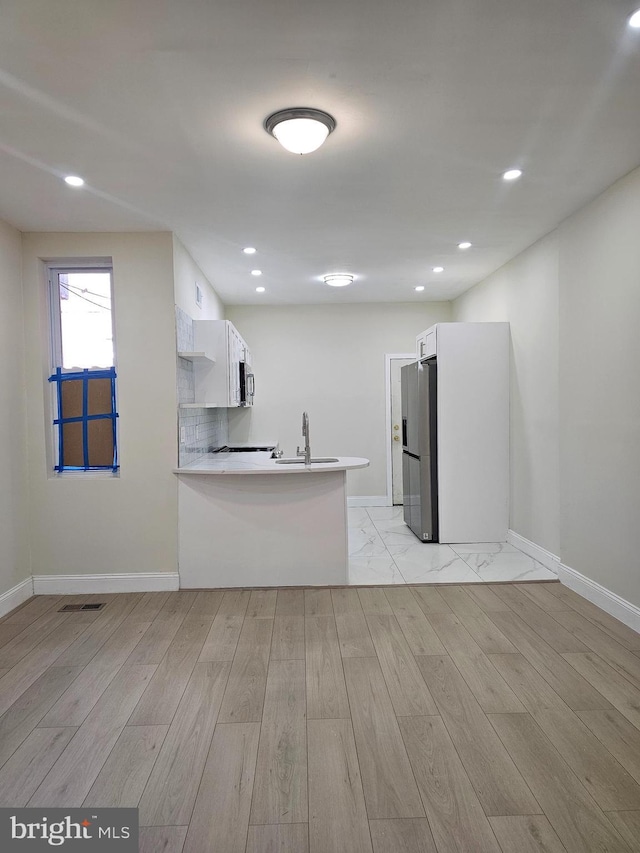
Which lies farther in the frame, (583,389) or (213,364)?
(213,364)

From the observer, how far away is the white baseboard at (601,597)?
3326 mm

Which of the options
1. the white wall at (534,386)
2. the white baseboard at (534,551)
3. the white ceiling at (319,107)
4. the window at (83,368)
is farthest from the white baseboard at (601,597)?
the window at (83,368)

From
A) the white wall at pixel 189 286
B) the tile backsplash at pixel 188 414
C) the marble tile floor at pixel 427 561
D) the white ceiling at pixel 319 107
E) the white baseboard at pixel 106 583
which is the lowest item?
the marble tile floor at pixel 427 561

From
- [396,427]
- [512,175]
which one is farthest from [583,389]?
[396,427]

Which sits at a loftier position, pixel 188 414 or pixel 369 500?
pixel 188 414

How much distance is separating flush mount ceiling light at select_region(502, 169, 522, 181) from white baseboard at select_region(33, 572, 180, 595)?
3530mm

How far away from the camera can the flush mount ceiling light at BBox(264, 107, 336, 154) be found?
250 centimetres

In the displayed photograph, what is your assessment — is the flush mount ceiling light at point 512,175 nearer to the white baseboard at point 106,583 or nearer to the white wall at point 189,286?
the white wall at point 189,286

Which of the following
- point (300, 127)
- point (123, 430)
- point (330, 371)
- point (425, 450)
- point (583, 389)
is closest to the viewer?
point (300, 127)

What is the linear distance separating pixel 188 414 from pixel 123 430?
64 cm

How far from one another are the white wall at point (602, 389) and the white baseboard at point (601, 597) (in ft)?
0.17

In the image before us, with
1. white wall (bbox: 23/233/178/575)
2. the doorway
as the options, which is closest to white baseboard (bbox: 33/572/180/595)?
white wall (bbox: 23/233/178/575)

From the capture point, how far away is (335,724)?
238 centimetres

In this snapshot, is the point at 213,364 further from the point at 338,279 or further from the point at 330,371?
the point at 330,371
